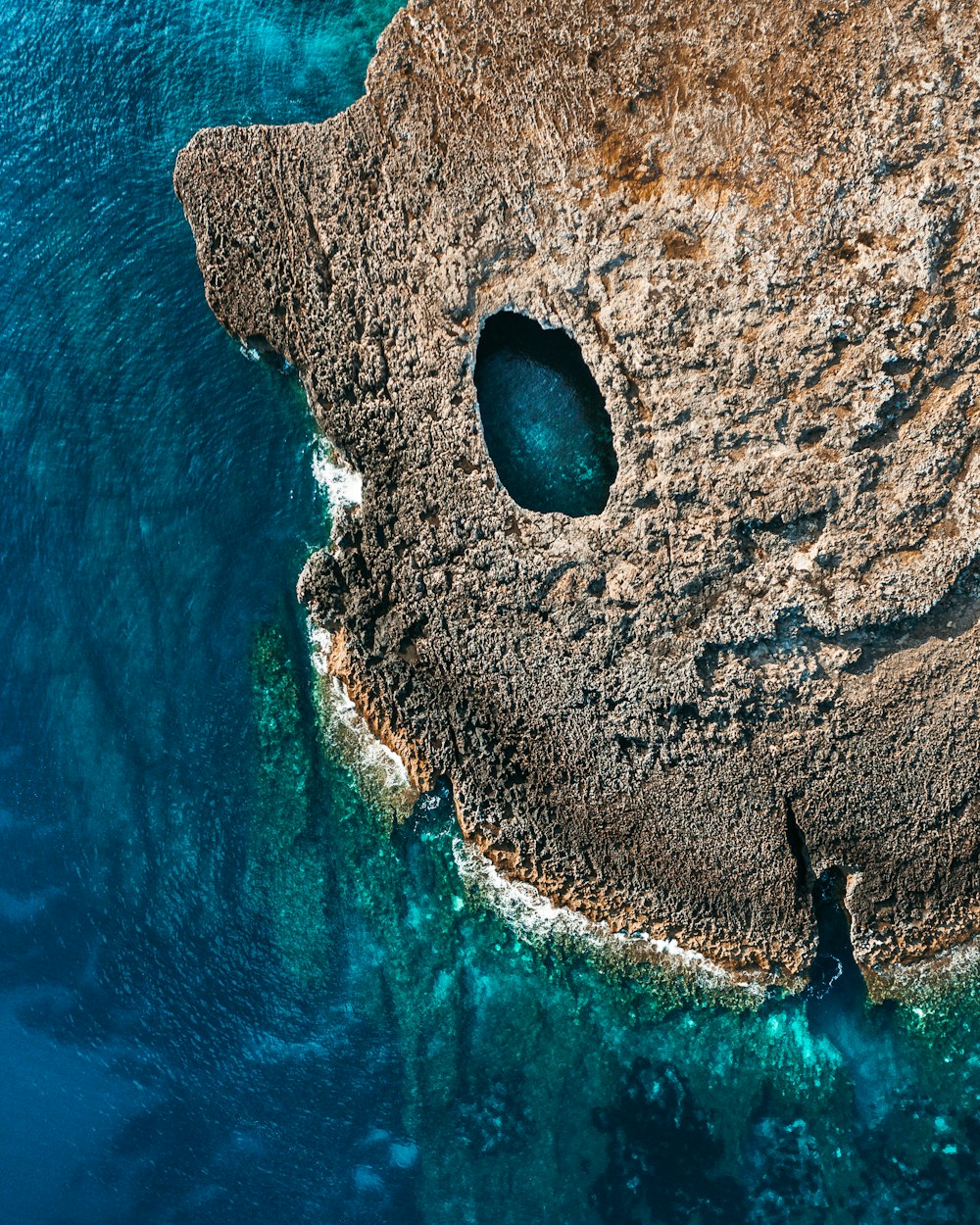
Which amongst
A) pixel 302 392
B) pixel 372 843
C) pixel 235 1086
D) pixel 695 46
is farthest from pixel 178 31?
pixel 235 1086

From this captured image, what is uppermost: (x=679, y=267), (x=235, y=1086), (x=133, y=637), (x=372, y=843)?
(x=679, y=267)

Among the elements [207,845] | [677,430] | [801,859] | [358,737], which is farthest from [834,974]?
[207,845]

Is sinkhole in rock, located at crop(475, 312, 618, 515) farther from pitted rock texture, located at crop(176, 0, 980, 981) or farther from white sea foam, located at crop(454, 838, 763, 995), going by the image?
white sea foam, located at crop(454, 838, 763, 995)

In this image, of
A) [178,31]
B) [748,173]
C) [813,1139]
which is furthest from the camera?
[178,31]

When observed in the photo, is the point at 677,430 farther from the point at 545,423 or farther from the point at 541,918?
the point at 541,918

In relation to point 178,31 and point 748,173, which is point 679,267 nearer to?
point 748,173

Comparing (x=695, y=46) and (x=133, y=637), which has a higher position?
(x=695, y=46)

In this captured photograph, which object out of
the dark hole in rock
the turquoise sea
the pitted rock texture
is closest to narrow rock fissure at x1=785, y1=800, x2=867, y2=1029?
the dark hole in rock
